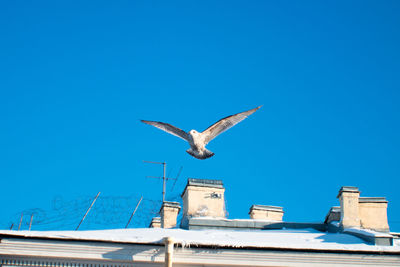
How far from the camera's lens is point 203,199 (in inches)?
729

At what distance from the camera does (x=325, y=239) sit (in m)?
14.2

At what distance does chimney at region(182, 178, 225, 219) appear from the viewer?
1823 cm

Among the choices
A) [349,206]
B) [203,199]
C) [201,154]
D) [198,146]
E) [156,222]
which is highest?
[198,146]

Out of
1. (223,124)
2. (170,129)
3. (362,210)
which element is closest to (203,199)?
(223,124)

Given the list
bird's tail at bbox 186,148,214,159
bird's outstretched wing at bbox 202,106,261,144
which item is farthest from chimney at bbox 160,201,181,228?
bird's outstretched wing at bbox 202,106,261,144

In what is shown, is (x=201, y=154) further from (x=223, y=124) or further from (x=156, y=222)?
(x=156, y=222)

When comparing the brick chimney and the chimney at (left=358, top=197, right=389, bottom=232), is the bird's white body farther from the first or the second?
the chimney at (left=358, top=197, right=389, bottom=232)

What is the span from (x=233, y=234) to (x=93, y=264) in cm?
307

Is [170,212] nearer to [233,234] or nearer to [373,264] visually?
[233,234]

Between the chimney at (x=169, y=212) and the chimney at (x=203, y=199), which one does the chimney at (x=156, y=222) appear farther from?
the chimney at (x=203, y=199)

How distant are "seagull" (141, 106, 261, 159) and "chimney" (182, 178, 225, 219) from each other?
1.45 metres

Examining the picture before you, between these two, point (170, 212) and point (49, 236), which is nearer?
point (49, 236)

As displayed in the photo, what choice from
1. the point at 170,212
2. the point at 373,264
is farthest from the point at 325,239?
the point at 170,212

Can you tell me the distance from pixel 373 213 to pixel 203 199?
168 inches
